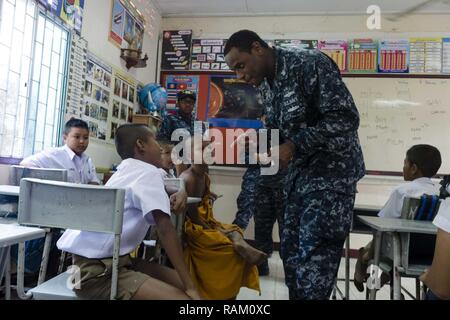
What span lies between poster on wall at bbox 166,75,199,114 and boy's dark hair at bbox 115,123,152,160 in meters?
2.99

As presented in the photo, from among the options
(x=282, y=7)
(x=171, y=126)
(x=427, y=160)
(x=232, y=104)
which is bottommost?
(x=427, y=160)

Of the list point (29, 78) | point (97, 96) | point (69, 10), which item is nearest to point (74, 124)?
point (29, 78)

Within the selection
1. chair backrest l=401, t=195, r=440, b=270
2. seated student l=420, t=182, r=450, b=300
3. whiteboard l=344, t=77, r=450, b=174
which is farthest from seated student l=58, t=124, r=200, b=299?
whiteboard l=344, t=77, r=450, b=174

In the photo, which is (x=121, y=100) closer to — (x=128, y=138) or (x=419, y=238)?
(x=128, y=138)

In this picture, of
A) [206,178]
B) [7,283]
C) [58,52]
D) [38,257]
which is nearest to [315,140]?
[206,178]

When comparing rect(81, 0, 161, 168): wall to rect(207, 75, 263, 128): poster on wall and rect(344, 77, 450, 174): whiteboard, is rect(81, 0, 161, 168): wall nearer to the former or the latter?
rect(207, 75, 263, 128): poster on wall

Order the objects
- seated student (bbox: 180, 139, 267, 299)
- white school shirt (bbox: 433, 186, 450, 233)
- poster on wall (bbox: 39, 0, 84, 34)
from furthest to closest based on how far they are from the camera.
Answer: poster on wall (bbox: 39, 0, 84, 34) < seated student (bbox: 180, 139, 267, 299) < white school shirt (bbox: 433, 186, 450, 233)

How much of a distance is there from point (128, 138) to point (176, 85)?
10.3 ft

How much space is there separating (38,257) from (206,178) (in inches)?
43.2

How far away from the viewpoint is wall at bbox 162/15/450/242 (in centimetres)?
383

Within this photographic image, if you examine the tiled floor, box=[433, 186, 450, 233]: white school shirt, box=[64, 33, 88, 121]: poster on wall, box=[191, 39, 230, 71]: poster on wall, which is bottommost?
the tiled floor

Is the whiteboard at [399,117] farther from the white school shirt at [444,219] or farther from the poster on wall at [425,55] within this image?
the white school shirt at [444,219]

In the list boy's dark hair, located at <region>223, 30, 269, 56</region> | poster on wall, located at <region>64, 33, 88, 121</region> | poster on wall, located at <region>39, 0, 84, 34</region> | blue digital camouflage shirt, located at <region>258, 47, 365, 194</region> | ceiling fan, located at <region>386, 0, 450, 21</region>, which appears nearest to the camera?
blue digital camouflage shirt, located at <region>258, 47, 365, 194</region>

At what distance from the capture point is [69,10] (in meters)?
2.58
